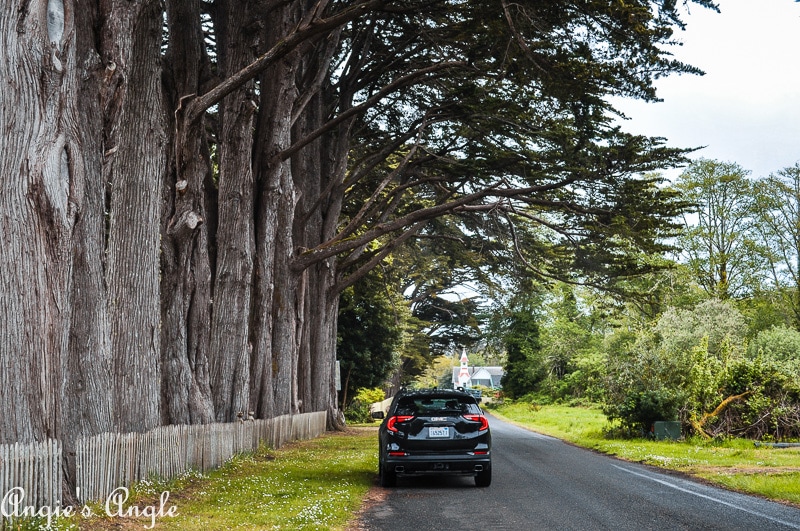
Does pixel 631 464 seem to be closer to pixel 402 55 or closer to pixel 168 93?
pixel 168 93

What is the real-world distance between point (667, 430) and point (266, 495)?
15125 millimetres

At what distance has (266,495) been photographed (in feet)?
40.1

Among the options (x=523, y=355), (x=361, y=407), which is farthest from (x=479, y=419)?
(x=523, y=355)

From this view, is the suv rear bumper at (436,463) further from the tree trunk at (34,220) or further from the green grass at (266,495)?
the tree trunk at (34,220)

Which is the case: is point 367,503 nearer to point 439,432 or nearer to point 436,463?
point 436,463

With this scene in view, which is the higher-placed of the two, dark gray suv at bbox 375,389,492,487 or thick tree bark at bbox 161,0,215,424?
thick tree bark at bbox 161,0,215,424

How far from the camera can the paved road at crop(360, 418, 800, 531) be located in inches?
392

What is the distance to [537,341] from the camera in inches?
2778

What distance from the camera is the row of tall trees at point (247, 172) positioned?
8.98 meters

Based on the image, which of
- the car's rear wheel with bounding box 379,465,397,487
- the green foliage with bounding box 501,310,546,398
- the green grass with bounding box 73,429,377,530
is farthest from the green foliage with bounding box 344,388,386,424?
the car's rear wheel with bounding box 379,465,397,487

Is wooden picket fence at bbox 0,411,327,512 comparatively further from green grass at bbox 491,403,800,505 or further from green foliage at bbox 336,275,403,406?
green foliage at bbox 336,275,403,406

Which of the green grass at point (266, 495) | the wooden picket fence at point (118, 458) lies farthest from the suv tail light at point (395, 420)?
the wooden picket fence at point (118, 458)

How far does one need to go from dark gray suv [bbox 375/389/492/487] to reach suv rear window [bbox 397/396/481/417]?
0.02m

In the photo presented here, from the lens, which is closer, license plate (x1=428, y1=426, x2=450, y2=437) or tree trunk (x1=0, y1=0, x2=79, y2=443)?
tree trunk (x1=0, y1=0, x2=79, y2=443)
